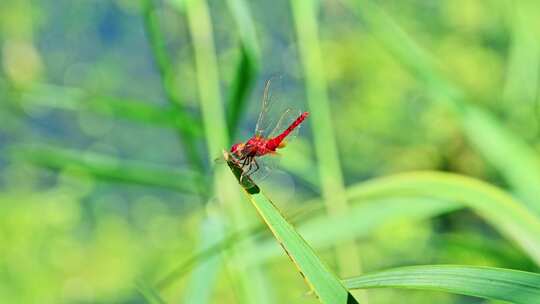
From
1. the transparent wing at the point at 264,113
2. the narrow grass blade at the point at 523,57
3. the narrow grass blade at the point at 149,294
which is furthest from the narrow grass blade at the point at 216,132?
the narrow grass blade at the point at 523,57

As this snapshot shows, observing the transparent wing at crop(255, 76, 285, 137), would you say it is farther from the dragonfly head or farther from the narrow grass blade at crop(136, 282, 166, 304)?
the narrow grass blade at crop(136, 282, 166, 304)

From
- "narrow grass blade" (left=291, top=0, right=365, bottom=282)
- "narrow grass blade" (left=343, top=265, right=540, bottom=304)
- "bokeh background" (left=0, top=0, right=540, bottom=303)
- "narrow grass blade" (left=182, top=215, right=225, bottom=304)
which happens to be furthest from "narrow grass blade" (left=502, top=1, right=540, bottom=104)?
"narrow grass blade" (left=343, top=265, right=540, bottom=304)

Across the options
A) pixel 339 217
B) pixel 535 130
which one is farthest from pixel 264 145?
pixel 535 130

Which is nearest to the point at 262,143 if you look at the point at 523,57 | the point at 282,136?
the point at 282,136

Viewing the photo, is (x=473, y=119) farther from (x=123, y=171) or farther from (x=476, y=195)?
(x=123, y=171)

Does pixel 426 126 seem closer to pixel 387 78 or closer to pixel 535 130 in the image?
pixel 387 78
